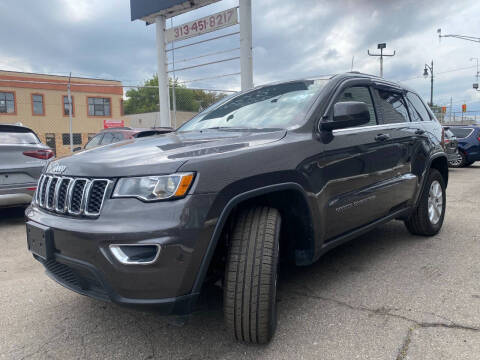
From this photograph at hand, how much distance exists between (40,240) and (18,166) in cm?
351

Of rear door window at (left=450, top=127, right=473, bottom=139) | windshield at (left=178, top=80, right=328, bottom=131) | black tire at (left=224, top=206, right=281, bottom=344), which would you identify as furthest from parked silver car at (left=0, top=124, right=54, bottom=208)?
rear door window at (left=450, top=127, right=473, bottom=139)

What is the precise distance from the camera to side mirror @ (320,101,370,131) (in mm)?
2756

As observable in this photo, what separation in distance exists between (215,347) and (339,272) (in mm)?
1534

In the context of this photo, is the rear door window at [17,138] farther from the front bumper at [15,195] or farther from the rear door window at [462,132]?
the rear door window at [462,132]

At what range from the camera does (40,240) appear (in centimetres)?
231

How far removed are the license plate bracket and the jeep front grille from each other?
13 cm

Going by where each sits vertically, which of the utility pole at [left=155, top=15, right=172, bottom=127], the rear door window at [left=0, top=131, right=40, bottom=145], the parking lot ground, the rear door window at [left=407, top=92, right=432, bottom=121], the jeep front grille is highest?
the utility pole at [left=155, top=15, right=172, bottom=127]

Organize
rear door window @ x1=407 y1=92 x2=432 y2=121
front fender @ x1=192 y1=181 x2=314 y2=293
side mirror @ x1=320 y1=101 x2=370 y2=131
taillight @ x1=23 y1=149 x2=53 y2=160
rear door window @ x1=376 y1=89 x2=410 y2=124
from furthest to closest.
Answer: taillight @ x1=23 y1=149 x2=53 y2=160
rear door window @ x1=407 y1=92 x2=432 y2=121
rear door window @ x1=376 y1=89 x2=410 y2=124
side mirror @ x1=320 y1=101 x2=370 y2=131
front fender @ x1=192 y1=181 x2=314 y2=293

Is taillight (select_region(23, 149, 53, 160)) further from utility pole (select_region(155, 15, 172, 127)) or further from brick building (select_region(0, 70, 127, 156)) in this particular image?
brick building (select_region(0, 70, 127, 156))

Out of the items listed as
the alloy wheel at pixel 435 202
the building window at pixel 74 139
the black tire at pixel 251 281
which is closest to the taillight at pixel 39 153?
the black tire at pixel 251 281

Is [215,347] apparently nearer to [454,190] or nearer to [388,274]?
[388,274]

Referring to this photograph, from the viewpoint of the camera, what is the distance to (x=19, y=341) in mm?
2490

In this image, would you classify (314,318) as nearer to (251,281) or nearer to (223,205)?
(251,281)

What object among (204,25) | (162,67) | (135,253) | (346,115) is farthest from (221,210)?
(162,67)
